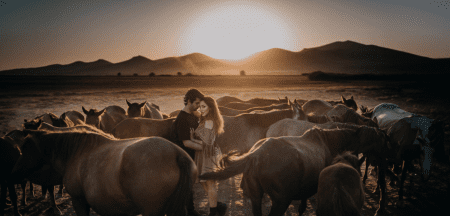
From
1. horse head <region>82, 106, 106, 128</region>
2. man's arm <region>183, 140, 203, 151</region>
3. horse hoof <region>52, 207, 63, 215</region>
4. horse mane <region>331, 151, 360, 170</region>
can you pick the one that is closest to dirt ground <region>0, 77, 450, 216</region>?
horse hoof <region>52, 207, 63, 215</region>

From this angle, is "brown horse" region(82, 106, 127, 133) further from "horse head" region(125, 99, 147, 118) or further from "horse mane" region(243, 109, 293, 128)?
"horse mane" region(243, 109, 293, 128)

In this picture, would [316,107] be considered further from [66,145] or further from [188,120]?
[66,145]

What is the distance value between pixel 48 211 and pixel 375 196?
Answer: 24.4 ft

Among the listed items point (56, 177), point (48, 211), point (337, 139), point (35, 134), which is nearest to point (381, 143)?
point (337, 139)

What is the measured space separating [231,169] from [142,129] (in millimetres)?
3855

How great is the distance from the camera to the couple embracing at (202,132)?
4141 millimetres

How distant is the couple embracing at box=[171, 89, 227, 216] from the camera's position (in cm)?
414

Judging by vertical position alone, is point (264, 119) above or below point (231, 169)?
above

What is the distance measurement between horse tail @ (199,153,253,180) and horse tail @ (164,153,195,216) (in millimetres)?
448

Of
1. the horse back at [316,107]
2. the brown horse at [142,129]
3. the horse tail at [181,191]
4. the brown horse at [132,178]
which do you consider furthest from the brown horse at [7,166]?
the horse back at [316,107]

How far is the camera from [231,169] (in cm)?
346

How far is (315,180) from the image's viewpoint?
371 centimetres

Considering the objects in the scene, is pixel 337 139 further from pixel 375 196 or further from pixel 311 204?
pixel 375 196

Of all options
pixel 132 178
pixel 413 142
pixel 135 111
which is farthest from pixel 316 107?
pixel 132 178
